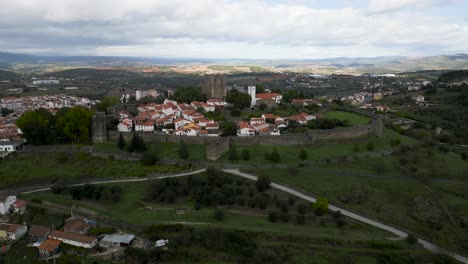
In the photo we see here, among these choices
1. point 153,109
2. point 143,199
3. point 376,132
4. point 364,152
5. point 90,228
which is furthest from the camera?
point 153,109

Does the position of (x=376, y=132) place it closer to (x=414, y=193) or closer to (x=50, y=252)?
(x=414, y=193)

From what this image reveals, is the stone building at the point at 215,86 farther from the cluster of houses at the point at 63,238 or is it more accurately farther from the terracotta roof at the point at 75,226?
the terracotta roof at the point at 75,226

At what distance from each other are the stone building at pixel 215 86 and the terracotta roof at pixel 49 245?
114 feet

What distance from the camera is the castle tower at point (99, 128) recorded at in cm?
3819

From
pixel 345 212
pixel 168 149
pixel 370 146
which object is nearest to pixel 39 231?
pixel 168 149

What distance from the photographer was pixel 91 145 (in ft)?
123

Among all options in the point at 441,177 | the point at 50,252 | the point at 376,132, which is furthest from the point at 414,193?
the point at 50,252

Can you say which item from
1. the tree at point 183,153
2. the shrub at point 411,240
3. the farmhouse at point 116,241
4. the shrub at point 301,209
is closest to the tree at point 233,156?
the tree at point 183,153

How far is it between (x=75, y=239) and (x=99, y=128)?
16023mm

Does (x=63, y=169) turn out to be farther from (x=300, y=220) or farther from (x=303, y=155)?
(x=300, y=220)

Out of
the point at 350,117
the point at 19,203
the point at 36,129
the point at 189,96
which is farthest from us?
the point at 189,96

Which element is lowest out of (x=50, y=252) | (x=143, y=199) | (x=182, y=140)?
(x=50, y=252)

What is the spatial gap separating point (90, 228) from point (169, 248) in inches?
240

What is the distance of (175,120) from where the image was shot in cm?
4262
